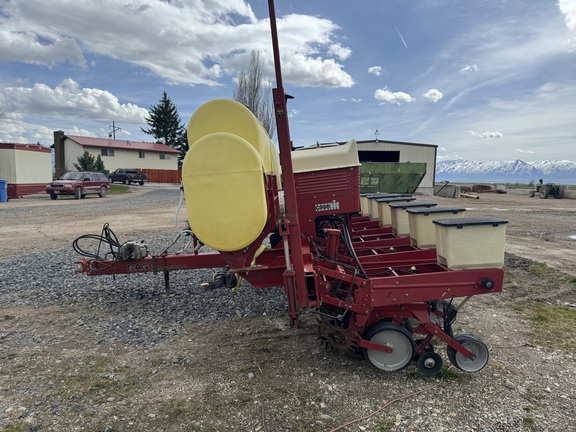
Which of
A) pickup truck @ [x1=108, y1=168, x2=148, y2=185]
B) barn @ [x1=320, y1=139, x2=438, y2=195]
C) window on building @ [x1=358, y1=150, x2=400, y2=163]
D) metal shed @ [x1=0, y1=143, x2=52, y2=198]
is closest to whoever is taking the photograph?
metal shed @ [x1=0, y1=143, x2=52, y2=198]

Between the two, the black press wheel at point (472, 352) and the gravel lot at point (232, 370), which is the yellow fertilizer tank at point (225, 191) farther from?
the black press wheel at point (472, 352)

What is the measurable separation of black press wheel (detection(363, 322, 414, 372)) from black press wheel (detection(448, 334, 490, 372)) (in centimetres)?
38

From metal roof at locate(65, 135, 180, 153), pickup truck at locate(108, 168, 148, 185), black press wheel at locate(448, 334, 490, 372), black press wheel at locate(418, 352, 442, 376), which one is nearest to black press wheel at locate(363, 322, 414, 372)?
black press wheel at locate(418, 352, 442, 376)

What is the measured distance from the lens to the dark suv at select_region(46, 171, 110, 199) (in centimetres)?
2162

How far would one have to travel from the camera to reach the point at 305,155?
13.8 feet

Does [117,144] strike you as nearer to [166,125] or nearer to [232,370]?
[166,125]

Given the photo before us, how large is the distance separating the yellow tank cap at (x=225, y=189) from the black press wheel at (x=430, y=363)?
1.77 metres

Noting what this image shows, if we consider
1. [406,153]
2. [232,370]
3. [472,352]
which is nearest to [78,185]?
[232,370]

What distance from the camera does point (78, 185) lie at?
74.2 feet

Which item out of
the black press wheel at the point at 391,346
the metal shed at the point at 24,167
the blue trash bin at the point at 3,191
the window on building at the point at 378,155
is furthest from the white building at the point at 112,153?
the black press wheel at the point at 391,346

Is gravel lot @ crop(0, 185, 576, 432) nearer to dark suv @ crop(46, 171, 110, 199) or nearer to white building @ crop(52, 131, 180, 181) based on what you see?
dark suv @ crop(46, 171, 110, 199)

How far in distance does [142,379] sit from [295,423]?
1.42 m

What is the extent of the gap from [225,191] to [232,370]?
5.29 ft

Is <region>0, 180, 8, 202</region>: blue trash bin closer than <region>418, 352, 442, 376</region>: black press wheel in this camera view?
No
